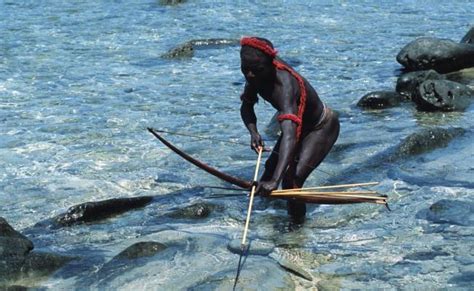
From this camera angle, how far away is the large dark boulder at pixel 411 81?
14.9 m

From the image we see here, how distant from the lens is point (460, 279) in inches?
281

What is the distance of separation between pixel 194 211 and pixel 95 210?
1.03m

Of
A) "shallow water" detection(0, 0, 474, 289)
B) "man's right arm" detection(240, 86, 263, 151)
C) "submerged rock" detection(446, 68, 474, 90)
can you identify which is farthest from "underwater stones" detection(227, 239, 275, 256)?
"submerged rock" detection(446, 68, 474, 90)

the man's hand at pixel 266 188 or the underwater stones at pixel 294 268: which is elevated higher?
the man's hand at pixel 266 188

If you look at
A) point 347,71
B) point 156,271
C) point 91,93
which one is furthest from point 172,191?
point 347,71

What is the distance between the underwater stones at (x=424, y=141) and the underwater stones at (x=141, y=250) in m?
4.57

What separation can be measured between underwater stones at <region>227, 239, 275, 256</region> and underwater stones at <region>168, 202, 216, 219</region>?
4.42ft

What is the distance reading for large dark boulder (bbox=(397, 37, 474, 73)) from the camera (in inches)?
660

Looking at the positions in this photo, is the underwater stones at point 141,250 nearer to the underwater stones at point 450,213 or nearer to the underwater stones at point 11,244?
the underwater stones at point 11,244

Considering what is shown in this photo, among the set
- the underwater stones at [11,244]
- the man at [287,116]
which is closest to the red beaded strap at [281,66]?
the man at [287,116]

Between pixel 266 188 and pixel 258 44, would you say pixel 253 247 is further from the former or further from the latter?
pixel 258 44

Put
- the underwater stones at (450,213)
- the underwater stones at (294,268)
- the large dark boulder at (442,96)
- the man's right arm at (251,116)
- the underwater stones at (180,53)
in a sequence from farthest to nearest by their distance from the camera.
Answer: the underwater stones at (180,53) → the large dark boulder at (442,96) → the underwater stones at (450,213) → the man's right arm at (251,116) → the underwater stones at (294,268)

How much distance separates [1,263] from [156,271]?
1289mm

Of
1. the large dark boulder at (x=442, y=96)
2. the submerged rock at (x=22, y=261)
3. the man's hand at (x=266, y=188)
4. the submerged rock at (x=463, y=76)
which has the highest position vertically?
the man's hand at (x=266, y=188)
